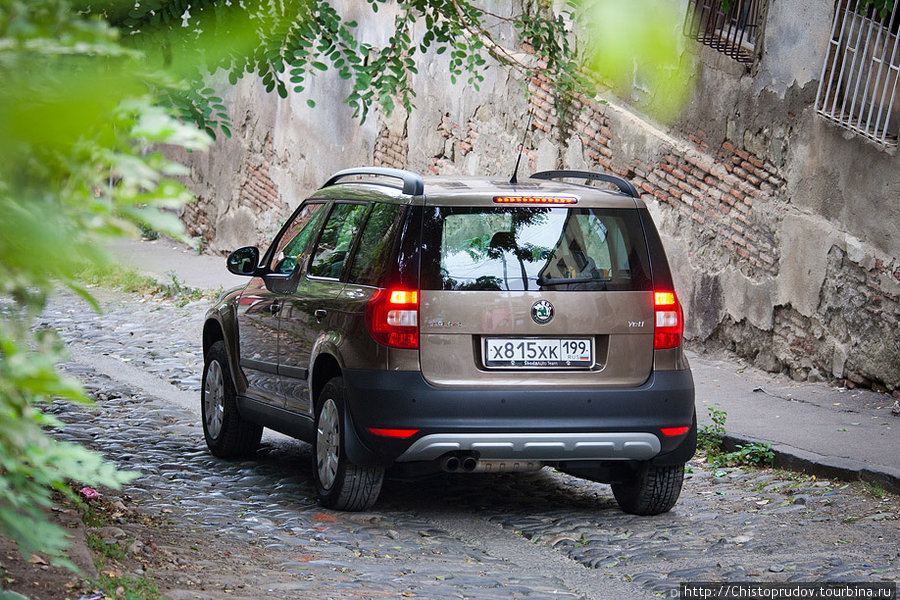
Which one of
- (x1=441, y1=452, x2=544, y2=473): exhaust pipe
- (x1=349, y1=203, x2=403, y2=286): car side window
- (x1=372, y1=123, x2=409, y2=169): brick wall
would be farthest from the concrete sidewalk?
(x1=372, y1=123, x2=409, y2=169): brick wall

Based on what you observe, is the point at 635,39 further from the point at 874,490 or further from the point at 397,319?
the point at 874,490

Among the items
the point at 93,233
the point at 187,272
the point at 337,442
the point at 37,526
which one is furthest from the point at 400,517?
the point at 187,272

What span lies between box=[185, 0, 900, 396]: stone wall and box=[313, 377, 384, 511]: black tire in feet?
17.1

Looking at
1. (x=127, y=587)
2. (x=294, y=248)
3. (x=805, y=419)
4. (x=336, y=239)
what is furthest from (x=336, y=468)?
(x=805, y=419)

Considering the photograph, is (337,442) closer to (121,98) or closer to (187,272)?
(121,98)

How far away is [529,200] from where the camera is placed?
6258 millimetres

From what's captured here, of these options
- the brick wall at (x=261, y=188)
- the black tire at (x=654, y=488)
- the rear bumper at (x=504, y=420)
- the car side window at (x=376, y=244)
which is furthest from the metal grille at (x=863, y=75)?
the brick wall at (x=261, y=188)

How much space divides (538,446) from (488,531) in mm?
596

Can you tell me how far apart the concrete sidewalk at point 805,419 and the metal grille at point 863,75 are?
7.06 feet

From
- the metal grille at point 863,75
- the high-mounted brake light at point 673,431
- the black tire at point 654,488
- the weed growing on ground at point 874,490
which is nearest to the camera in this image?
the high-mounted brake light at point 673,431

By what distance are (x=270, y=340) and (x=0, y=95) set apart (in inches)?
238

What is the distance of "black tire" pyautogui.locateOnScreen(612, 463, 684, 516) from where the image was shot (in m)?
6.54

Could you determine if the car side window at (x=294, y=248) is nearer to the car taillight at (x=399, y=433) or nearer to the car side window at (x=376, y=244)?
the car side window at (x=376, y=244)

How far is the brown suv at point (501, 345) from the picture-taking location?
5965 mm
